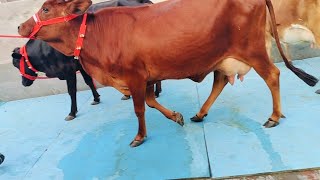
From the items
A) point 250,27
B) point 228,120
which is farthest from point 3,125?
point 250,27

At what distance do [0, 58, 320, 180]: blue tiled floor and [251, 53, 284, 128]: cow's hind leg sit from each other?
0.12 m

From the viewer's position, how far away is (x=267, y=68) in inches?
139

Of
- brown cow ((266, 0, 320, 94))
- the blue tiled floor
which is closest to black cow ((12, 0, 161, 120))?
the blue tiled floor

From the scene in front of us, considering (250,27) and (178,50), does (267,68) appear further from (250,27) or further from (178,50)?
(178,50)

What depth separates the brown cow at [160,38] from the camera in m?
3.38

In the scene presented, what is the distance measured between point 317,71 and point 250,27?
2205mm

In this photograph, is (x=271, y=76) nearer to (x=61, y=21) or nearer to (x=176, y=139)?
(x=176, y=139)

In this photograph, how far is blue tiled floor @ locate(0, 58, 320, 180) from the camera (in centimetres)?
320

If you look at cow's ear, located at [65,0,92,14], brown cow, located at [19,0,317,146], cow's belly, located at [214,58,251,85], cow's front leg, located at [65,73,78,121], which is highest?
cow's ear, located at [65,0,92,14]

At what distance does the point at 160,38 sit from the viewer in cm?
339

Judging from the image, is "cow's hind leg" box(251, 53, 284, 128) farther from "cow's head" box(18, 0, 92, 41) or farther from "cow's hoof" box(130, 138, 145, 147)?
"cow's head" box(18, 0, 92, 41)

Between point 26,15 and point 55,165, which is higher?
point 26,15

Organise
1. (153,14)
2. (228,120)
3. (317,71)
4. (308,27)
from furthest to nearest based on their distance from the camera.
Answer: (317,71)
(308,27)
(228,120)
(153,14)

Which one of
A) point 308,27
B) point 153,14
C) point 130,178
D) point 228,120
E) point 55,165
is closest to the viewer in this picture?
point 130,178
